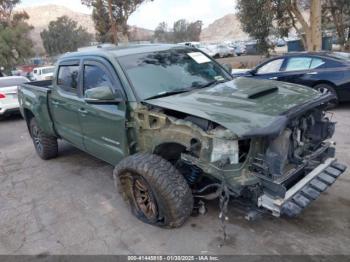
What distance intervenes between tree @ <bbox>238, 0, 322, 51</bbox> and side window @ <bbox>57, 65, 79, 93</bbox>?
36.2ft

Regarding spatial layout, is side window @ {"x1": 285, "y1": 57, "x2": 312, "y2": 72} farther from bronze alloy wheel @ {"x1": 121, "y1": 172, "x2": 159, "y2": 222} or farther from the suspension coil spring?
bronze alloy wheel @ {"x1": 121, "y1": 172, "x2": 159, "y2": 222}

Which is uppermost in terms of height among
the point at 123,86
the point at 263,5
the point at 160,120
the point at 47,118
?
the point at 263,5

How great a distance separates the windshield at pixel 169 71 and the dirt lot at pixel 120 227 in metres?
1.47

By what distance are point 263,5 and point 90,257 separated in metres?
13.9

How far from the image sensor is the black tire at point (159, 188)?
3604 millimetres

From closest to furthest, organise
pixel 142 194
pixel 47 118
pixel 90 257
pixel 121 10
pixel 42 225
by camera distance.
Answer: pixel 90 257 < pixel 142 194 < pixel 42 225 < pixel 47 118 < pixel 121 10

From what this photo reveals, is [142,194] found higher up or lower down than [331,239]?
higher up

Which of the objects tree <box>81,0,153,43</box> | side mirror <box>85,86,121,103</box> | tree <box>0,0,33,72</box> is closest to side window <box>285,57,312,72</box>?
side mirror <box>85,86,121,103</box>

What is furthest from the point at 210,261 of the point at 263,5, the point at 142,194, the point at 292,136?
the point at 263,5

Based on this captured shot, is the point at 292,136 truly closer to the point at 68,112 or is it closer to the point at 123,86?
the point at 123,86

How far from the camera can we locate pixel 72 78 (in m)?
5.25

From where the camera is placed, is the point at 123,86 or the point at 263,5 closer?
the point at 123,86

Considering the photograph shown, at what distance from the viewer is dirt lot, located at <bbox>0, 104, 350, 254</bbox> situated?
356cm

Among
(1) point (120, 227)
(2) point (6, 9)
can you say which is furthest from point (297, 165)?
(2) point (6, 9)
